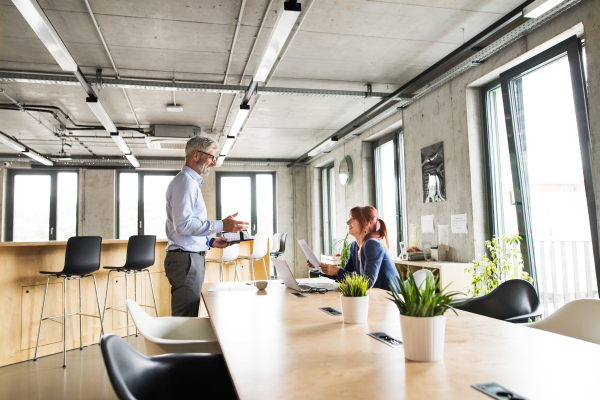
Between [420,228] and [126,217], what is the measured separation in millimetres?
8001

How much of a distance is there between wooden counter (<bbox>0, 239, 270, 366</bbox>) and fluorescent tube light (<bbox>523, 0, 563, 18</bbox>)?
4834 mm

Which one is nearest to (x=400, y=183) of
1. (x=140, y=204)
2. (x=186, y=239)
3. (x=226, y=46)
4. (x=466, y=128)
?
(x=466, y=128)

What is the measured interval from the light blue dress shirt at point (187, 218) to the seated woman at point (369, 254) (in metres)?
0.82

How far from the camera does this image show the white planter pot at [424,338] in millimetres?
1137

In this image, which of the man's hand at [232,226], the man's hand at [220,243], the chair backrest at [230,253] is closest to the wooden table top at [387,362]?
the man's hand at [232,226]

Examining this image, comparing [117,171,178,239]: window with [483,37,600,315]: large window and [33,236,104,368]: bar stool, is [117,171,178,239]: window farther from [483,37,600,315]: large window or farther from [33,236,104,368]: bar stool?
[483,37,600,315]: large window

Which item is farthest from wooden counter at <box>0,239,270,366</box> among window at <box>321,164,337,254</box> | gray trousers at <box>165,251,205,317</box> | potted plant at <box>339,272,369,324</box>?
window at <box>321,164,337,254</box>

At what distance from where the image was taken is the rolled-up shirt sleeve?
256cm

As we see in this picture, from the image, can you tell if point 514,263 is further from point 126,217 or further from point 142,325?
point 126,217

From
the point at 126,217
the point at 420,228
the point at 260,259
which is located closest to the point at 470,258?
the point at 420,228

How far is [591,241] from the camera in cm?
356

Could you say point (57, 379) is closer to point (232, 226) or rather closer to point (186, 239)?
point (186, 239)

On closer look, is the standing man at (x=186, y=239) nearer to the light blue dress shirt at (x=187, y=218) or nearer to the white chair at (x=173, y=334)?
the light blue dress shirt at (x=187, y=218)

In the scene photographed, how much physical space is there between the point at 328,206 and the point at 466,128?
6394 millimetres
